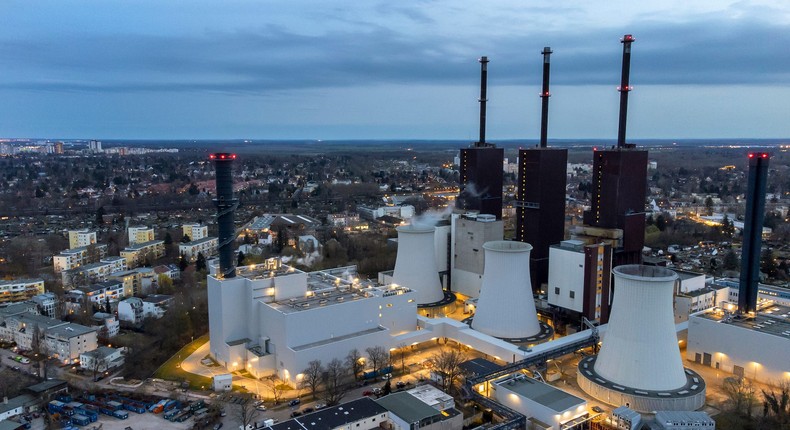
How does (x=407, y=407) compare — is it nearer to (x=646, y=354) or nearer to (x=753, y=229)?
(x=646, y=354)

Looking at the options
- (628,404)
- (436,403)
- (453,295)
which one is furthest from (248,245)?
(628,404)

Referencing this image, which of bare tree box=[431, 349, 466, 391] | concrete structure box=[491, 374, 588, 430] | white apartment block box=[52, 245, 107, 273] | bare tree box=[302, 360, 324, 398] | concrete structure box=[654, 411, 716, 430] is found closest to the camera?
concrete structure box=[654, 411, 716, 430]

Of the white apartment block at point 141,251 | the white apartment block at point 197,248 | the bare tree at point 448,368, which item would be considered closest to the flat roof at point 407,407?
the bare tree at point 448,368

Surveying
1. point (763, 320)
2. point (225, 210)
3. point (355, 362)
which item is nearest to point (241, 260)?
point (225, 210)

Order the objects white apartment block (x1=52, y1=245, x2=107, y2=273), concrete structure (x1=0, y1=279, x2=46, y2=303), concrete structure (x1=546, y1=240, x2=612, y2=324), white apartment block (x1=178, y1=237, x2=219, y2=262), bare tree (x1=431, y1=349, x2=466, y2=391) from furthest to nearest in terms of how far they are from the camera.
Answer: white apartment block (x1=178, y1=237, x2=219, y2=262)
white apartment block (x1=52, y1=245, x2=107, y2=273)
concrete structure (x1=0, y1=279, x2=46, y2=303)
concrete structure (x1=546, y1=240, x2=612, y2=324)
bare tree (x1=431, y1=349, x2=466, y2=391)

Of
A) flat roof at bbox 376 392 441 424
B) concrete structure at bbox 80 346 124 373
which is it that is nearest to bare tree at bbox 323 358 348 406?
flat roof at bbox 376 392 441 424

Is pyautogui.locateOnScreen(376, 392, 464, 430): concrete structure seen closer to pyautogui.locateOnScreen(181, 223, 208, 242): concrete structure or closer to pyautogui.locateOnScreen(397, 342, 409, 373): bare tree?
pyautogui.locateOnScreen(397, 342, 409, 373): bare tree
